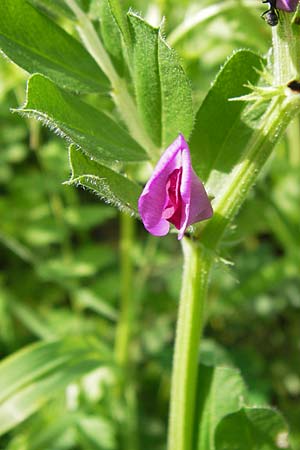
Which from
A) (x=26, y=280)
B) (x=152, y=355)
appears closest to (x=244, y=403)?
(x=152, y=355)

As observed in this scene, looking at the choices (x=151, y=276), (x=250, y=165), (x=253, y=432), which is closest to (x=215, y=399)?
(x=253, y=432)

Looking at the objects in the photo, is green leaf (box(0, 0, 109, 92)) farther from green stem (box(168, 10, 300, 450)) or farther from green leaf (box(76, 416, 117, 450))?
green leaf (box(76, 416, 117, 450))

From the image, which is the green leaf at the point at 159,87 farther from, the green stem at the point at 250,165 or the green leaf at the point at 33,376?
the green leaf at the point at 33,376

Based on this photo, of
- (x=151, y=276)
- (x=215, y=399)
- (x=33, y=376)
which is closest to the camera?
(x=215, y=399)

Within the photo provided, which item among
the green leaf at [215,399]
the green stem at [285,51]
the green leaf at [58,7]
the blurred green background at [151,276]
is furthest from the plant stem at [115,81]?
the blurred green background at [151,276]

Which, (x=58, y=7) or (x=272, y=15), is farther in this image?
(x=58, y=7)

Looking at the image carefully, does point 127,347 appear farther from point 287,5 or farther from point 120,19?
point 287,5
